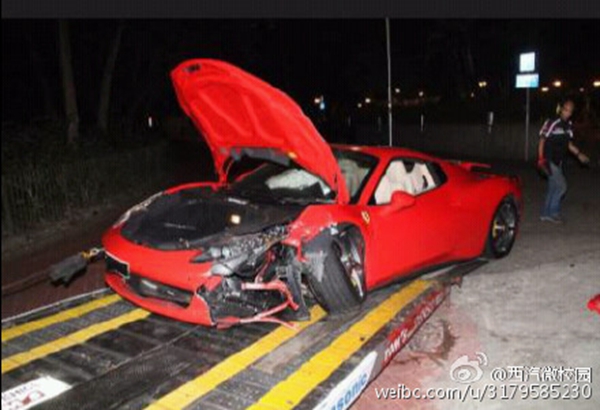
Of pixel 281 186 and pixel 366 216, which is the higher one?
pixel 281 186

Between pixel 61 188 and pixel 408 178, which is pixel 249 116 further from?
pixel 408 178

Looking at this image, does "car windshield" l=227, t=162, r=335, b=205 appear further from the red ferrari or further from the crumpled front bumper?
the crumpled front bumper

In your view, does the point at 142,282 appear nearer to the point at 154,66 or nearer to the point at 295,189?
the point at 295,189

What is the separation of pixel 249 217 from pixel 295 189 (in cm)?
80

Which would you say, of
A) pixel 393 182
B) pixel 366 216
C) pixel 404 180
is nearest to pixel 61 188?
pixel 366 216

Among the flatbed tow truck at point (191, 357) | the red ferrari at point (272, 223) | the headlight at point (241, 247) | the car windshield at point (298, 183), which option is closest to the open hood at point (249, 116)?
the red ferrari at point (272, 223)

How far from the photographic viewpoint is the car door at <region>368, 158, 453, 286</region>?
14.8 ft

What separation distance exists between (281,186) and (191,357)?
206cm

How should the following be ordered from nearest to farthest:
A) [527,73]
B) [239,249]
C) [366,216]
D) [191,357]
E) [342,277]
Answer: [191,357], [239,249], [342,277], [366,216], [527,73]

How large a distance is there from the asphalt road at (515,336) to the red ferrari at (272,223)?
59 cm

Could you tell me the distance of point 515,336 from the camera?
457 cm

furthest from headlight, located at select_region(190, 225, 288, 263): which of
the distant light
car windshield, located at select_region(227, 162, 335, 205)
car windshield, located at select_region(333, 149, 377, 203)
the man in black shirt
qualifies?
the distant light

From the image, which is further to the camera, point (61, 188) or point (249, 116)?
point (249, 116)

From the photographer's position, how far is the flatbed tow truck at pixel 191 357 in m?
3.02
